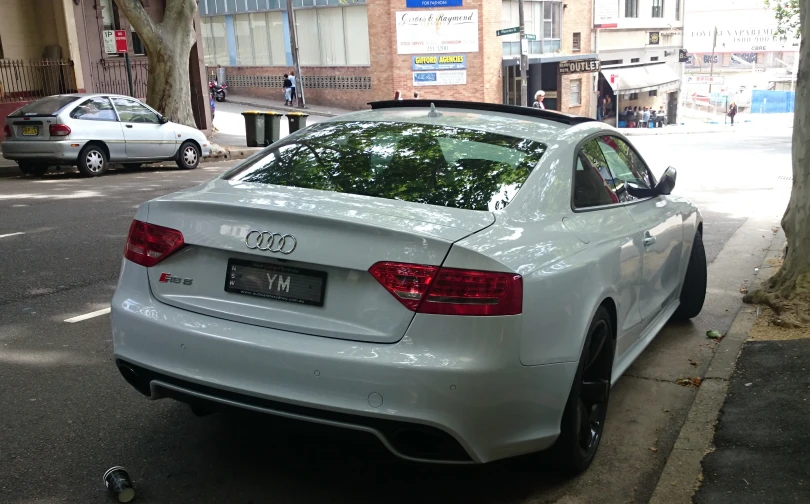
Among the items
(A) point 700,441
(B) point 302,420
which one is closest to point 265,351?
(B) point 302,420

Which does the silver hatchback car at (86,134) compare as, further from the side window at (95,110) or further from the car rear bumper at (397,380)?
the car rear bumper at (397,380)

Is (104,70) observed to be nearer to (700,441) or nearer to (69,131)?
(69,131)

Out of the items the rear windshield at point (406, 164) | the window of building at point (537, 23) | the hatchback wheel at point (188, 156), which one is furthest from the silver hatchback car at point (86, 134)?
the window of building at point (537, 23)

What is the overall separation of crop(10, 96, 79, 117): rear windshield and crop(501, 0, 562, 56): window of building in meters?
29.9

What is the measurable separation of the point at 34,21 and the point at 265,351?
78.6ft

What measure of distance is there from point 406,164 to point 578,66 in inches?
1641

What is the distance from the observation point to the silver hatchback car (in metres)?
15.3

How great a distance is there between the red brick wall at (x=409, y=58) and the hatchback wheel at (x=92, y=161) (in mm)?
26747

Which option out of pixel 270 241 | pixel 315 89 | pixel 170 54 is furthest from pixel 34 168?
pixel 315 89

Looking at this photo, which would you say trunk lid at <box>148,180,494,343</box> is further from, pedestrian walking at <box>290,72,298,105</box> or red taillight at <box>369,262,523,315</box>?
pedestrian walking at <box>290,72,298,105</box>

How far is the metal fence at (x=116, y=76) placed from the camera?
2475cm

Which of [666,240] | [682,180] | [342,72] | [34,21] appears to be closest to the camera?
[666,240]

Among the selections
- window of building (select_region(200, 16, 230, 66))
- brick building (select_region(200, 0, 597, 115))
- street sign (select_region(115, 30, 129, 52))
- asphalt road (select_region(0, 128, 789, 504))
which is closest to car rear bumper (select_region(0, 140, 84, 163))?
street sign (select_region(115, 30, 129, 52))

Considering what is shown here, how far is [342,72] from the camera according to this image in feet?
143
